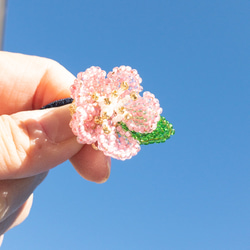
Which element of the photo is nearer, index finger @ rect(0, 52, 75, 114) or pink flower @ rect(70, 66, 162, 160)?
pink flower @ rect(70, 66, 162, 160)

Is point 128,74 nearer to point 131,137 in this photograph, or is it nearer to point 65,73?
point 131,137

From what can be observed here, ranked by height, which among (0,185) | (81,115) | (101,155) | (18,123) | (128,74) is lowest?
(0,185)

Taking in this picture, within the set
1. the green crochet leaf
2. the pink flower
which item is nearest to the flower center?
the pink flower

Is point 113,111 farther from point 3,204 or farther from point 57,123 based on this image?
point 3,204

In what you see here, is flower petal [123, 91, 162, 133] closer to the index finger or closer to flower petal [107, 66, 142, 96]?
flower petal [107, 66, 142, 96]

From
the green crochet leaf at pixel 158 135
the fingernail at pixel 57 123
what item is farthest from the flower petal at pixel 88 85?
the green crochet leaf at pixel 158 135

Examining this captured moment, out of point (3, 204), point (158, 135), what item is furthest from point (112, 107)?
point (3, 204)

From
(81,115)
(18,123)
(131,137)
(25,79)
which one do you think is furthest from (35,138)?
(25,79)
